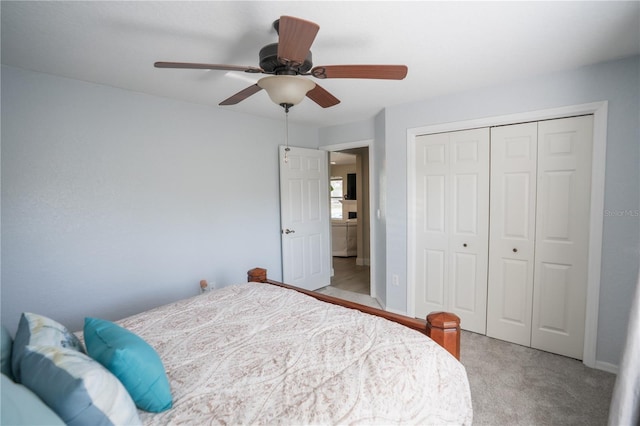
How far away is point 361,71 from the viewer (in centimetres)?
164

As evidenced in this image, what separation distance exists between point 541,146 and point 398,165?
1302 millimetres

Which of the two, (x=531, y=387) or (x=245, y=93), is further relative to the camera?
(x=531, y=387)

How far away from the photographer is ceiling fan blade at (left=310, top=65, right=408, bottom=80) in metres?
1.59

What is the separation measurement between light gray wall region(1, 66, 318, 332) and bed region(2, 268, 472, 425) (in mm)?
1131

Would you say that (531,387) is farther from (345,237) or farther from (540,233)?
(345,237)

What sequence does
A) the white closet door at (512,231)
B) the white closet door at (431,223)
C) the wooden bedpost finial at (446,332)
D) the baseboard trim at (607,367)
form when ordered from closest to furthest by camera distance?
the wooden bedpost finial at (446,332) < the baseboard trim at (607,367) < the white closet door at (512,231) < the white closet door at (431,223)

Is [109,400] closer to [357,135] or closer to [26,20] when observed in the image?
[26,20]

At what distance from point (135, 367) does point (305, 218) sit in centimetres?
329

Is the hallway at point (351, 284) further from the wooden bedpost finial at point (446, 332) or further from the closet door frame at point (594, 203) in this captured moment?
the wooden bedpost finial at point (446, 332)

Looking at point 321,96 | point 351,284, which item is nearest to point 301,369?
point 321,96

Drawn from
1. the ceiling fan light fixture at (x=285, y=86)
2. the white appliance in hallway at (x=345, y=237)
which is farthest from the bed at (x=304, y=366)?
the white appliance in hallway at (x=345, y=237)

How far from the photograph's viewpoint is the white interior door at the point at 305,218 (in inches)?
157

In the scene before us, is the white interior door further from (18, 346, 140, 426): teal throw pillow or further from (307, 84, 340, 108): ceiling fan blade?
(18, 346, 140, 426): teal throw pillow

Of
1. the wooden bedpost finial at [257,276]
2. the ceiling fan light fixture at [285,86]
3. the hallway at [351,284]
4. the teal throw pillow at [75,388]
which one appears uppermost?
the ceiling fan light fixture at [285,86]
